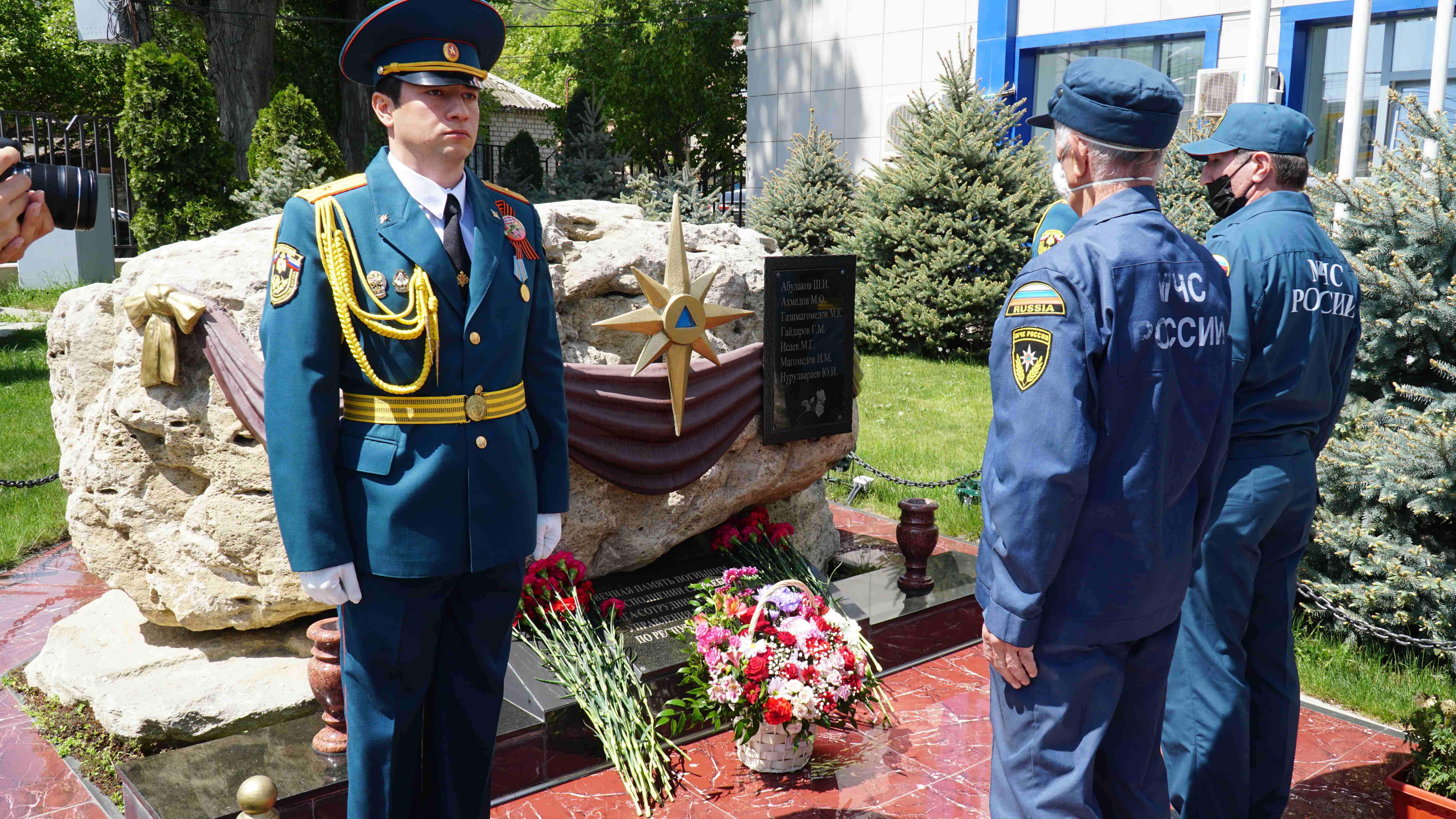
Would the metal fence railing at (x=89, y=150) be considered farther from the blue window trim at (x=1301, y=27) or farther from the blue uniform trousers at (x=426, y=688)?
the blue window trim at (x=1301, y=27)

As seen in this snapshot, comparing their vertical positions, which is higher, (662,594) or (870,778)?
(662,594)

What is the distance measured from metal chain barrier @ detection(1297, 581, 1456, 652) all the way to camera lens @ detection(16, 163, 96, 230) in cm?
507

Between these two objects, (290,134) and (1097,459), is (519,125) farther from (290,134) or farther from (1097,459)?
(1097,459)

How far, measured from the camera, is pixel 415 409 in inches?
106

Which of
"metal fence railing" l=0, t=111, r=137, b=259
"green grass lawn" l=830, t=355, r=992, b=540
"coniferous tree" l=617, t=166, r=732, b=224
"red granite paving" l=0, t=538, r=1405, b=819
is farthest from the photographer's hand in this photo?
"metal fence railing" l=0, t=111, r=137, b=259

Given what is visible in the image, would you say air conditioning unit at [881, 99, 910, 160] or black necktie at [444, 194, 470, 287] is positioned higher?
air conditioning unit at [881, 99, 910, 160]

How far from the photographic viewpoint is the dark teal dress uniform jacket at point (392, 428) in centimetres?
260

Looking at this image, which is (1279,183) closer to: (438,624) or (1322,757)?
(1322,757)

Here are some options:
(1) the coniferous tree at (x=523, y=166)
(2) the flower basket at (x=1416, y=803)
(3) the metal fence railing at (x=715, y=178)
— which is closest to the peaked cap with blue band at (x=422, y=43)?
(2) the flower basket at (x=1416, y=803)

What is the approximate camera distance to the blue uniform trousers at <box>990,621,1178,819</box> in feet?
8.05

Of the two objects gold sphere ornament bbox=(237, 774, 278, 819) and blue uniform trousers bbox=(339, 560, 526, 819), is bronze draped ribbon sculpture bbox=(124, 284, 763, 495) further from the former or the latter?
gold sphere ornament bbox=(237, 774, 278, 819)

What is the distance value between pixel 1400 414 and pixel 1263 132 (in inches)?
87.4

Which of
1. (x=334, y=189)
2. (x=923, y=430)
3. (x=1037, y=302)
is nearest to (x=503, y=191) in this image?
(x=334, y=189)

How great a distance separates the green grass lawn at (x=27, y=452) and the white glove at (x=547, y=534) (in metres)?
4.95
